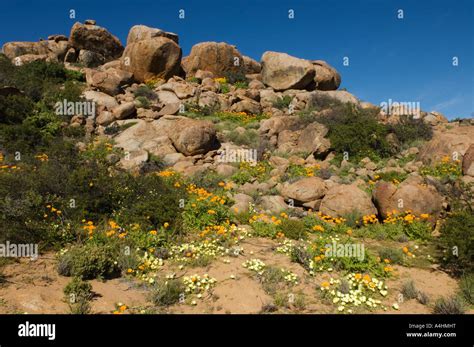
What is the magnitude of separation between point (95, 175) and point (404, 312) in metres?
8.40

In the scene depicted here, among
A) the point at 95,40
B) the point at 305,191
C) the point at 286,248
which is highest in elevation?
the point at 95,40

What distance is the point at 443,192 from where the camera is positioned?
32.6 ft

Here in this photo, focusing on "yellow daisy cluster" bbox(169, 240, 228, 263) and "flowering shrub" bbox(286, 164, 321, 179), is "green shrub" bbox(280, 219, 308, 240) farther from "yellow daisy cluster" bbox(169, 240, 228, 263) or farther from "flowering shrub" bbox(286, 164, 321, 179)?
"flowering shrub" bbox(286, 164, 321, 179)

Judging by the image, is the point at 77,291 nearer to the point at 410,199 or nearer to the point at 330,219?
the point at 330,219

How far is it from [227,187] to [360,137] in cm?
796

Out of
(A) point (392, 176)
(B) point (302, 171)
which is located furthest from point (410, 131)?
(B) point (302, 171)

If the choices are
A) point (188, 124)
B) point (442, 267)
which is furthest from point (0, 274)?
point (188, 124)

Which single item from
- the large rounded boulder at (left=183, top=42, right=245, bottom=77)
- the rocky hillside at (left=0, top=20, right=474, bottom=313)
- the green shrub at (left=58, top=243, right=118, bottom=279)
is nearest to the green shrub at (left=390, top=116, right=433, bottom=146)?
the rocky hillside at (left=0, top=20, right=474, bottom=313)

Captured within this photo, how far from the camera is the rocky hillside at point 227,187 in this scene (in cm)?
602

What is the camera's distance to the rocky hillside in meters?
6.02

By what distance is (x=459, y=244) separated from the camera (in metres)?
6.50

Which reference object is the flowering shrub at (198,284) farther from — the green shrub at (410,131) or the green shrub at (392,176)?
the green shrub at (410,131)

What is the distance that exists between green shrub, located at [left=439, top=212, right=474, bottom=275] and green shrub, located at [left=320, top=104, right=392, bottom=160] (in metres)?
7.59

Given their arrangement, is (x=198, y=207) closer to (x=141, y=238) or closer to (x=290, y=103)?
(x=141, y=238)
